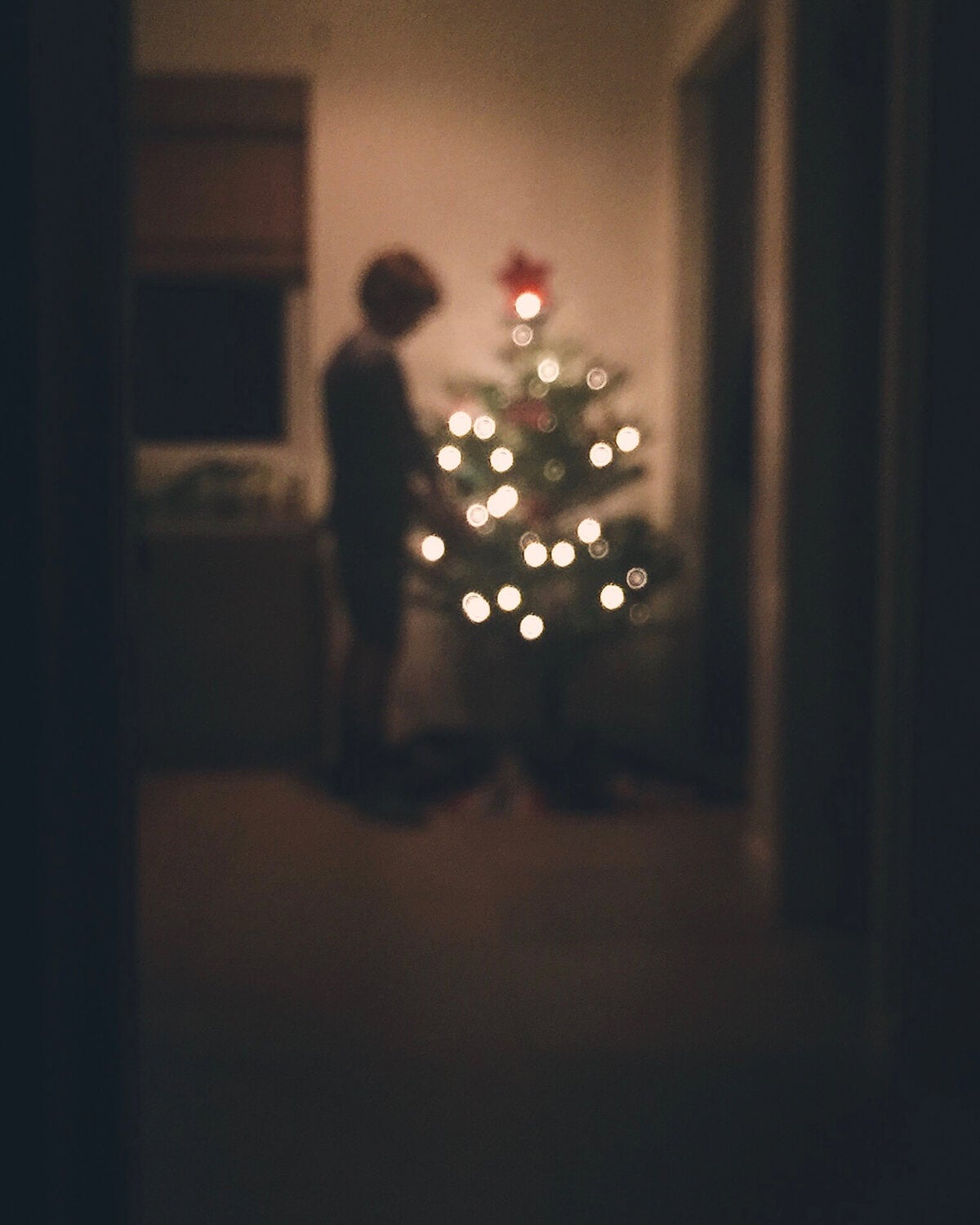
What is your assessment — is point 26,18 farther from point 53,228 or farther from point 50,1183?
point 50,1183

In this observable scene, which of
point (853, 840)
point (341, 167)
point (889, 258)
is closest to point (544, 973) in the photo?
point (853, 840)

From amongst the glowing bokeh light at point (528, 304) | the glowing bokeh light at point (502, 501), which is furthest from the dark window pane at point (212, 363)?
the glowing bokeh light at point (502, 501)

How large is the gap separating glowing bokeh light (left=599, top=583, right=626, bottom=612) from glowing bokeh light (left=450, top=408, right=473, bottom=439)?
616 millimetres

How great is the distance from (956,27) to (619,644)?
9.52 feet

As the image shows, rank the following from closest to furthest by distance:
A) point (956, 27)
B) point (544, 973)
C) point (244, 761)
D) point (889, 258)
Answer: point (956, 27), point (889, 258), point (544, 973), point (244, 761)

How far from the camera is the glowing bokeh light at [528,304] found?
14.4ft

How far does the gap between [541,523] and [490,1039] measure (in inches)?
85.8

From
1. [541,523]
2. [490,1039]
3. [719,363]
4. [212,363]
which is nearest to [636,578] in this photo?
[541,523]

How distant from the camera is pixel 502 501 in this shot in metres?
4.26

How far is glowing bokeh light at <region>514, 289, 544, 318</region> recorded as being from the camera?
4387 millimetres

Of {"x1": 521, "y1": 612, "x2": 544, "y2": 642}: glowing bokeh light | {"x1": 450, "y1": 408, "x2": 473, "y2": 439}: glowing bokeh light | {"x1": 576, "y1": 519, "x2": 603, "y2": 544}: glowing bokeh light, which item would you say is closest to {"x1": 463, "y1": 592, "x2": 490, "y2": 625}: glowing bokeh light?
{"x1": 521, "y1": 612, "x2": 544, "y2": 642}: glowing bokeh light

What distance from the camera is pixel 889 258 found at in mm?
2201

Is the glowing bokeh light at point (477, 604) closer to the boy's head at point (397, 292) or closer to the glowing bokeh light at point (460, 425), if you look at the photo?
the glowing bokeh light at point (460, 425)

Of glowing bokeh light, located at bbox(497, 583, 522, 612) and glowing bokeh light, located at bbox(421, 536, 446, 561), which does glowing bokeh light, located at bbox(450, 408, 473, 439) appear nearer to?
glowing bokeh light, located at bbox(421, 536, 446, 561)
